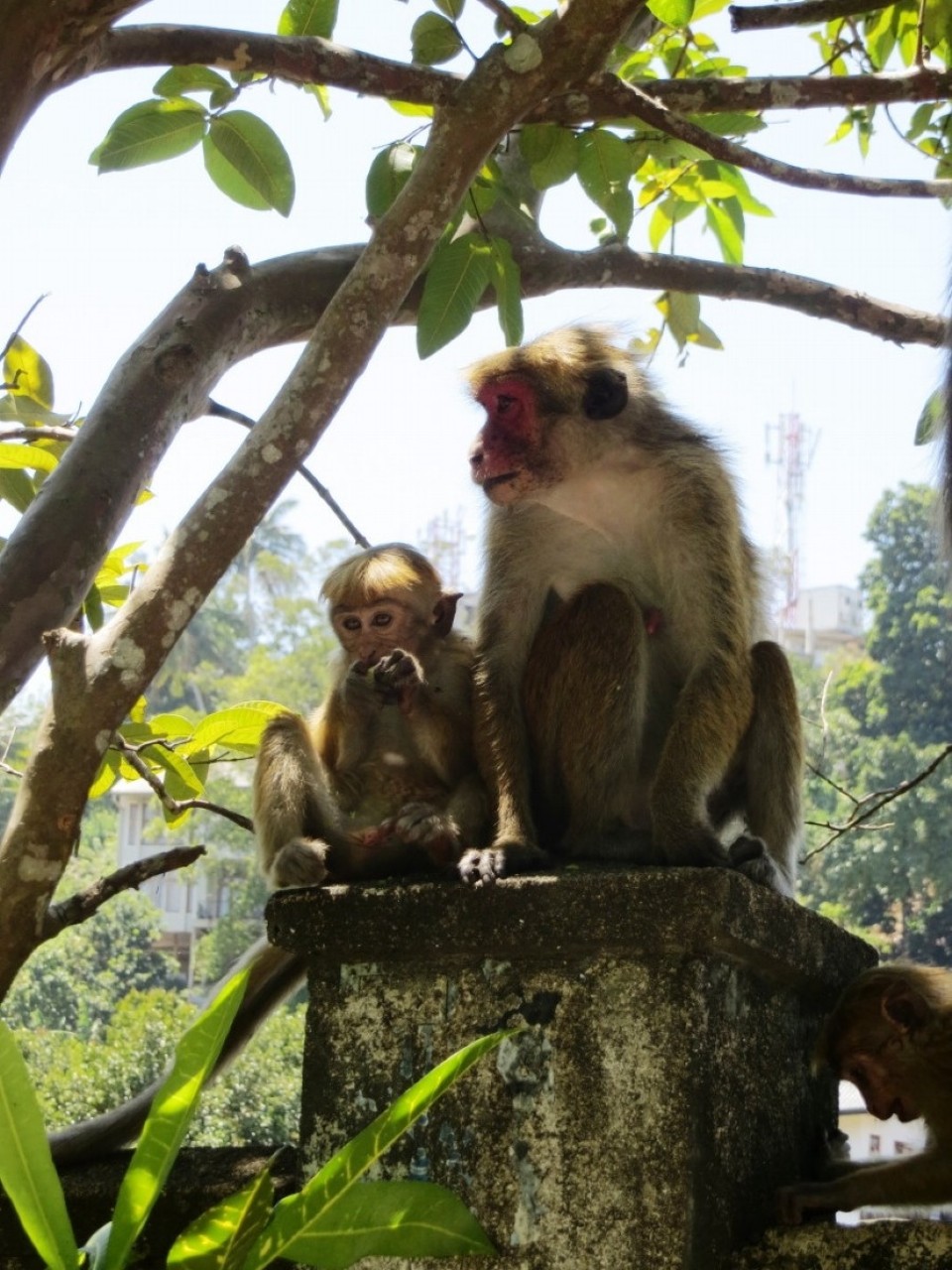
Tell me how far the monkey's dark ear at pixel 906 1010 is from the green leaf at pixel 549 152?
2.05 m

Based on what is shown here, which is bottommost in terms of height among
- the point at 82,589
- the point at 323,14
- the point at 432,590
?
the point at 82,589

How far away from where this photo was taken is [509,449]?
4043 millimetres

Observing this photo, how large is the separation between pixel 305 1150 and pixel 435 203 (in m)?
1.83

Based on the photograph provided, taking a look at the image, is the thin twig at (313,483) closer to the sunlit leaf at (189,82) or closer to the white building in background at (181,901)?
the sunlit leaf at (189,82)

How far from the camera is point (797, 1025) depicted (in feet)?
9.72

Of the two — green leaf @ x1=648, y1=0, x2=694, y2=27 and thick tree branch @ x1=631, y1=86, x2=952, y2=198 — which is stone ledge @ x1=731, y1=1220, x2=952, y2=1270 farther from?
green leaf @ x1=648, y1=0, x2=694, y2=27

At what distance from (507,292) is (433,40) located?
605 mm

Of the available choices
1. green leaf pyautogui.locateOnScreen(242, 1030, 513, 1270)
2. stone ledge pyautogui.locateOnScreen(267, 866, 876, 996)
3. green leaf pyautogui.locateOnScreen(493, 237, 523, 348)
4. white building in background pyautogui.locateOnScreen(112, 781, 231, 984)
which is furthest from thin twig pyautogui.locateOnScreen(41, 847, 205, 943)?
white building in background pyautogui.locateOnScreen(112, 781, 231, 984)

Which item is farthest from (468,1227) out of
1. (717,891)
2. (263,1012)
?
(263,1012)

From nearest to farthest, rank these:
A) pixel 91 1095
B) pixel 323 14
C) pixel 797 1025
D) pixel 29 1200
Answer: pixel 29 1200 < pixel 797 1025 < pixel 323 14 < pixel 91 1095

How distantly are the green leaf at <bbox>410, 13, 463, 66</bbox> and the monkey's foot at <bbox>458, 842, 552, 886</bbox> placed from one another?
1.82m

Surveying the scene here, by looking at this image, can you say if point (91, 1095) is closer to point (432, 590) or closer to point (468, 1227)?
point (432, 590)

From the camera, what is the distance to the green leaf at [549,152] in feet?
11.9

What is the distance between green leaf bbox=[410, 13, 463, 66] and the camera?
3.45 meters
